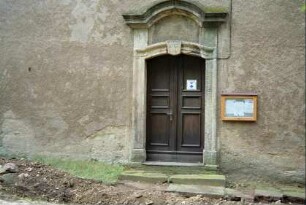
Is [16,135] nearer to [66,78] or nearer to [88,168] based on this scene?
[66,78]

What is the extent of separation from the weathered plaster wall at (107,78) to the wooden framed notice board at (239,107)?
128 millimetres

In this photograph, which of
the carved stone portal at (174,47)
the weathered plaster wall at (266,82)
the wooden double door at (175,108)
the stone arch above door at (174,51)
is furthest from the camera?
the wooden double door at (175,108)

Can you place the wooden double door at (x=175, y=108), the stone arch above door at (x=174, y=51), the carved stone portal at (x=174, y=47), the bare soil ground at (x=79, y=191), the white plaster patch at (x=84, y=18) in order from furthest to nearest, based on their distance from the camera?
the white plaster patch at (x=84, y=18) < the wooden double door at (x=175, y=108) < the carved stone portal at (x=174, y=47) < the stone arch above door at (x=174, y=51) < the bare soil ground at (x=79, y=191)

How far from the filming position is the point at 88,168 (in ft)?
27.3

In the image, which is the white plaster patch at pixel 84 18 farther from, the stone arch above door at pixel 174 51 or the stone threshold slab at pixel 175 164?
the stone threshold slab at pixel 175 164

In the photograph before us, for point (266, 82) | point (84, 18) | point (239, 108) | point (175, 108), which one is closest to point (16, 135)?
point (84, 18)

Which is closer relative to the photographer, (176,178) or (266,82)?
(176,178)

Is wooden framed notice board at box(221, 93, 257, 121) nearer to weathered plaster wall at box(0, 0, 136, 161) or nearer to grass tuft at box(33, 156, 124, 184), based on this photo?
weathered plaster wall at box(0, 0, 136, 161)

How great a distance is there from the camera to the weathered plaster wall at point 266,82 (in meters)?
7.76

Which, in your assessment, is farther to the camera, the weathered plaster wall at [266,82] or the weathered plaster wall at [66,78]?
the weathered plaster wall at [66,78]

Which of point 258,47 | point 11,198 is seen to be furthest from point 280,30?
point 11,198

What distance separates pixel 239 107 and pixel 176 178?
173 cm

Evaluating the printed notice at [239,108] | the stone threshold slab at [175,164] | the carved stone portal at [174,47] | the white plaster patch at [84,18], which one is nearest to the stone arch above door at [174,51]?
the carved stone portal at [174,47]

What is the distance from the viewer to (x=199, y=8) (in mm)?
8047
